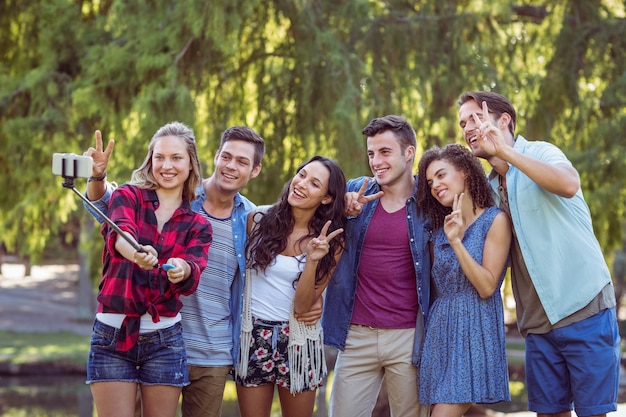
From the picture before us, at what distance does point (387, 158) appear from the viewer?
3479 millimetres

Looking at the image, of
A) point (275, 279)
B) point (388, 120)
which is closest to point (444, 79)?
point (388, 120)

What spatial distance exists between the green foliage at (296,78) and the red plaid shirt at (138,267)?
3.73m

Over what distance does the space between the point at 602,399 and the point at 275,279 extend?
4.38 feet

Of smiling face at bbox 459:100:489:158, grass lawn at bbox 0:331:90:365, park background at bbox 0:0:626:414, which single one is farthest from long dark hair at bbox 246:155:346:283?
grass lawn at bbox 0:331:90:365

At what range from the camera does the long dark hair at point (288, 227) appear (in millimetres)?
3312

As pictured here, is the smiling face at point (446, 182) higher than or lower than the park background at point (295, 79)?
lower

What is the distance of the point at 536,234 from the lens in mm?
3150

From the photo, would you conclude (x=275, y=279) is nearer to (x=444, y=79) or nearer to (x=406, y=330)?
(x=406, y=330)

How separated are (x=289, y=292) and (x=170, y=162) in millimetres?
703

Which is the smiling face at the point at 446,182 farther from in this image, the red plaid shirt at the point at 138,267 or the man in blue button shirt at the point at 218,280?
the red plaid shirt at the point at 138,267

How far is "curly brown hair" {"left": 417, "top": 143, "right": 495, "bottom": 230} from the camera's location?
3.22 m

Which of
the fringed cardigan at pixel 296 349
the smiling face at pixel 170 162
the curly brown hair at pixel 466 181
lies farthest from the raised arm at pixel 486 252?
the smiling face at pixel 170 162

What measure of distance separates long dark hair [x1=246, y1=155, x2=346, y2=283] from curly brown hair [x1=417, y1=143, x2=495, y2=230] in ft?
1.09

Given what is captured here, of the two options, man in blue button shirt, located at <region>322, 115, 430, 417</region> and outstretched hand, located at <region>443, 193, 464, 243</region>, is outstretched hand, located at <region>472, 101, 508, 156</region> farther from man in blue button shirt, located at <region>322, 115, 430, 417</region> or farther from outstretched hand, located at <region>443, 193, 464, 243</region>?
man in blue button shirt, located at <region>322, 115, 430, 417</region>
